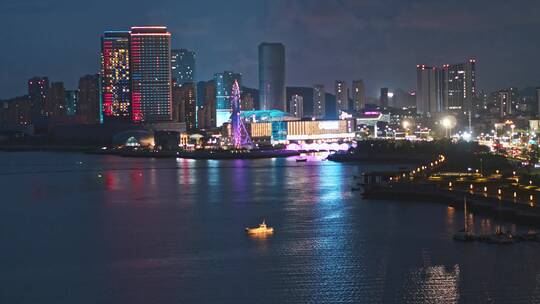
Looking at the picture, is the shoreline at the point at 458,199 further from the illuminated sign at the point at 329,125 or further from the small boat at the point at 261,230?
the illuminated sign at the point at 329,125

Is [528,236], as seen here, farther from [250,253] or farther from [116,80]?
[116,80]

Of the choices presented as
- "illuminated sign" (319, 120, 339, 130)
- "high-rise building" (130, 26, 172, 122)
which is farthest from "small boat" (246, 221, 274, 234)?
"high-rise building" (130, 26, 172, 122)

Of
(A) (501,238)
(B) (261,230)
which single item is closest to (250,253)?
(B) (261,230)

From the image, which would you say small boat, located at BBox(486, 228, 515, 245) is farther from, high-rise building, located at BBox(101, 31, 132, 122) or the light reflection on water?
high-rise building, located at BBox(101, 31, 132, 122)

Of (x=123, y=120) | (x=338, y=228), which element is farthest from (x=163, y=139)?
(x=338, y=228)

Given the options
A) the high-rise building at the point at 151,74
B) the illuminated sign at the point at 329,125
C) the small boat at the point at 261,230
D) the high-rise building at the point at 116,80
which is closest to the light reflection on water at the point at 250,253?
the small boat at the point at 261,230
